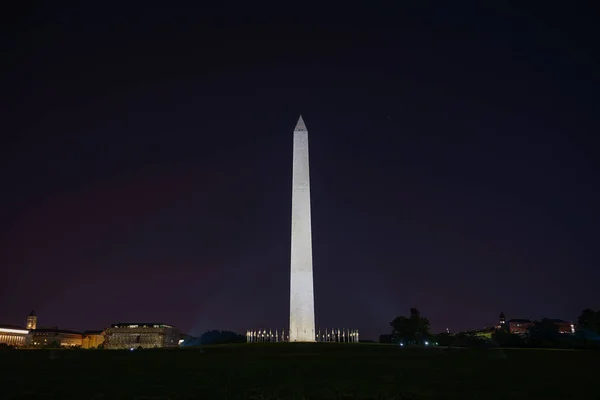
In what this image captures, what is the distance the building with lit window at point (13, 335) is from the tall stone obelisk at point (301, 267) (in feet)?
434

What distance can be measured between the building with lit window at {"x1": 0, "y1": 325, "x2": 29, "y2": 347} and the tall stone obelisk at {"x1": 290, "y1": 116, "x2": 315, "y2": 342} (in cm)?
13224

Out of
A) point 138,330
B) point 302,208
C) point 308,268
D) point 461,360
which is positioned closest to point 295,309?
point 308,268

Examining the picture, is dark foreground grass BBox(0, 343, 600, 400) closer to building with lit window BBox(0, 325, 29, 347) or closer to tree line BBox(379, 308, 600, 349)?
tree line BBox(379, 308, 600, 349)

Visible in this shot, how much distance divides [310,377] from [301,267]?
25413 mm

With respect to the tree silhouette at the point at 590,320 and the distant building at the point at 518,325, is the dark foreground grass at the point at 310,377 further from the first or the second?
the distant building at the point at 518,325

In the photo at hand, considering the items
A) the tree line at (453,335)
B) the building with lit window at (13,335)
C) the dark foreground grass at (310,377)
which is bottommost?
the dark foreground grass at (310,377)

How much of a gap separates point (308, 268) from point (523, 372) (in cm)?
2485

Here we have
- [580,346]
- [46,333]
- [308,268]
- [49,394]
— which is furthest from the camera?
[46,333]

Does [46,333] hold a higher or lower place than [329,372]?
higher

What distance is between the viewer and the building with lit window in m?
150

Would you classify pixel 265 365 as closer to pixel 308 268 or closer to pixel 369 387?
pixel 369 387

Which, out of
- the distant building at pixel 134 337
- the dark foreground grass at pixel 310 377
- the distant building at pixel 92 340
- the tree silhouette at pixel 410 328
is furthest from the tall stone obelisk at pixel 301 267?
the distant building at pixel 92 340

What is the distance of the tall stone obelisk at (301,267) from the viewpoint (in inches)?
1700

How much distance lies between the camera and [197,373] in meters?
19.2
